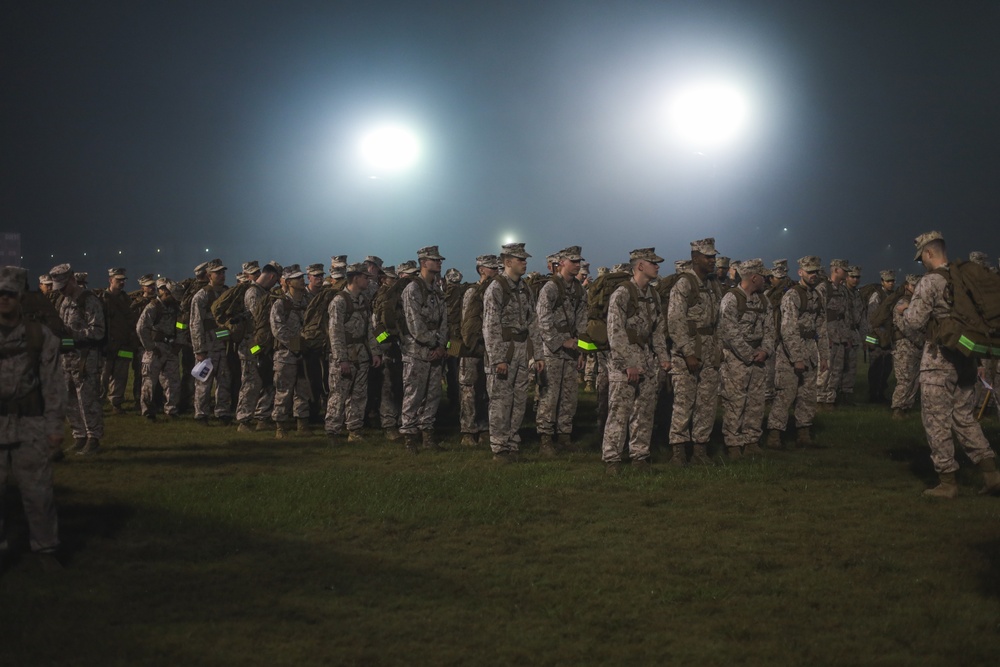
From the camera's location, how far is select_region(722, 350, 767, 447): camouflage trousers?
11.9m

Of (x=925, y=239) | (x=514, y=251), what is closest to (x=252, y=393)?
(x=514, y=251)

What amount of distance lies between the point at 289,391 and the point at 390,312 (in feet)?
7.34

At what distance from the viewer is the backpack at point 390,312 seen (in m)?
14.1

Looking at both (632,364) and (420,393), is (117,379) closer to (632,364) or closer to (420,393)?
(420,393)

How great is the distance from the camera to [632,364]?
35.5 ft

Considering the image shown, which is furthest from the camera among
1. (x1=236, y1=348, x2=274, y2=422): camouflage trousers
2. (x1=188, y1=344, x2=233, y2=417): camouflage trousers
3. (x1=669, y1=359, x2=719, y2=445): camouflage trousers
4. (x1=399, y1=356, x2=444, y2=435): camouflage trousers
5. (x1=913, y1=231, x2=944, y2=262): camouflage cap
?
(x1=188, y1=344, x2=233, y2=417): camouflage trousers

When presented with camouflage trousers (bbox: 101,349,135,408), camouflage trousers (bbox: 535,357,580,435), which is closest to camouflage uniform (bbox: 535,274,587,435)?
camouflage trousers (bbox: 535,357,580,435)

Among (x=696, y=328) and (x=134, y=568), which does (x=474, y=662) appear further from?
(x=696, y=328)

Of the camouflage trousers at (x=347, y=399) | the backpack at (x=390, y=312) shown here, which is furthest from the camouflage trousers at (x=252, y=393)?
the backpack at (x=390, y=312)

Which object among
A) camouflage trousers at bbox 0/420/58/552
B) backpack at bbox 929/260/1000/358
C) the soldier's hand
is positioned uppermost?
backpack at bbox 929/260/1000/358

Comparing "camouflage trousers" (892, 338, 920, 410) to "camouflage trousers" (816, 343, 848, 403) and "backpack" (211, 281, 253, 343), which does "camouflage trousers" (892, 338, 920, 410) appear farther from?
"backpack" (211, 281, 253, 343)

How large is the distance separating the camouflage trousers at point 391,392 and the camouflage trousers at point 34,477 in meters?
7.33

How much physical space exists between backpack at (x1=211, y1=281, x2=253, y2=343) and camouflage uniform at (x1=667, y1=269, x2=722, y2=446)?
311 inches

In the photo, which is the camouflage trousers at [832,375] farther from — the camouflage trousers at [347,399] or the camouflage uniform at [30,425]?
the camouflage uniform at [30,425]
